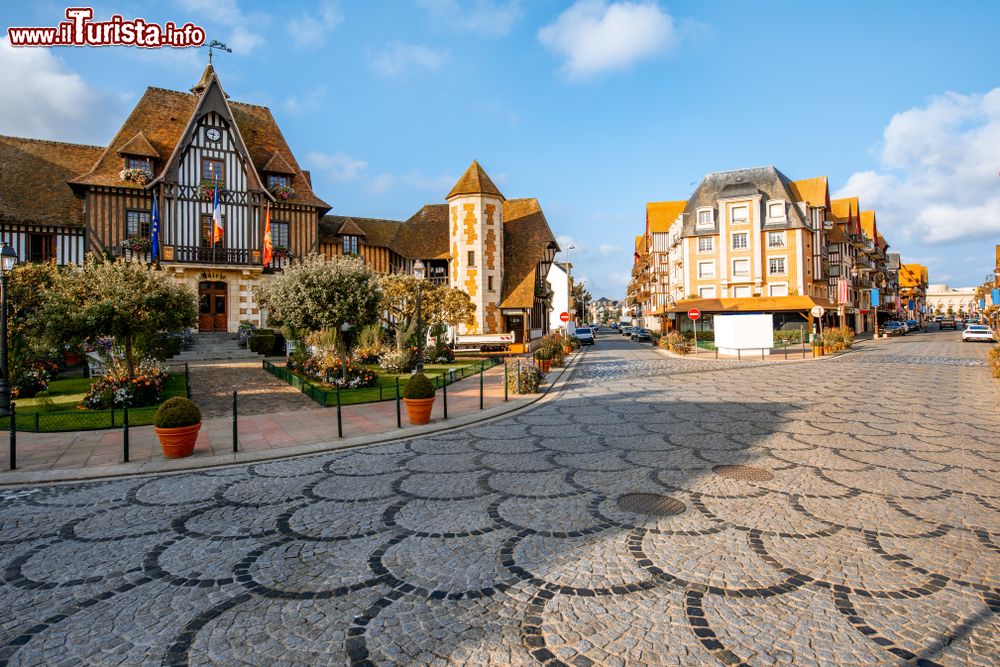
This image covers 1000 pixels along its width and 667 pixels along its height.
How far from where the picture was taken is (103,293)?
45.1ft

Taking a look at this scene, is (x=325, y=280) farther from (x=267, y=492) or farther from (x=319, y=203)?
(x=319, y=203)

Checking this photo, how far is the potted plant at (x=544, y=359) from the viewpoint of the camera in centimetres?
2288

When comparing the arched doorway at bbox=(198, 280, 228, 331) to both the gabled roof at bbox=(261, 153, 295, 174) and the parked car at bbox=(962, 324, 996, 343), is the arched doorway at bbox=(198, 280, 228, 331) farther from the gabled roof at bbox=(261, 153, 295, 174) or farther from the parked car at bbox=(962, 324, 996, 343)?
the parked car at bbox=(962, 324, 996, 343)

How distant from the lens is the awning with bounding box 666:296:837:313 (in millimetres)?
44625

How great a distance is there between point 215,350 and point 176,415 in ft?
73.0

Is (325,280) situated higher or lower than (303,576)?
higher

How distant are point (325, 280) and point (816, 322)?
47311 mm

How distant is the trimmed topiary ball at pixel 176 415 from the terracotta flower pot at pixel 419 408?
4209mm

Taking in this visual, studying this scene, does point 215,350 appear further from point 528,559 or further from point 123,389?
point 528,559

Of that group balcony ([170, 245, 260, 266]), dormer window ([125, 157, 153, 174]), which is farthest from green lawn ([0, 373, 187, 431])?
dormer window ([125, 157, 153, 174])

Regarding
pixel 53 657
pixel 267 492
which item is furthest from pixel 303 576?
pixel 267 492

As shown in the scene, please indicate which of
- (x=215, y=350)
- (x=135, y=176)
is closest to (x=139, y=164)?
(x=135, y=176)

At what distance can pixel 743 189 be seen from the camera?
162 feet

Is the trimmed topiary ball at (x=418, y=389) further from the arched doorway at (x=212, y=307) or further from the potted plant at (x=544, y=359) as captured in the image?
the arched doorway at (x=212, y=307)
